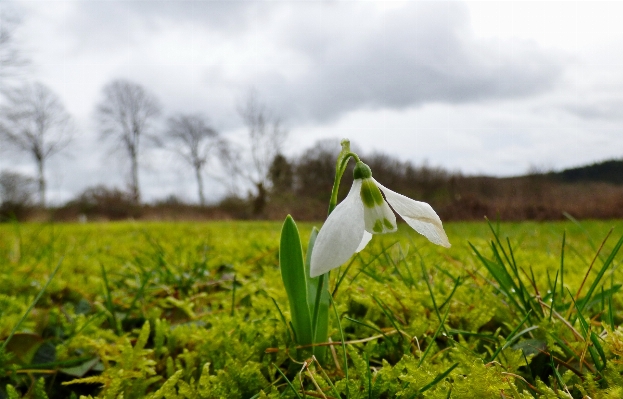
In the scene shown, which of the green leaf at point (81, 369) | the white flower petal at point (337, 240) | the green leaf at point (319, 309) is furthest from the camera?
the green leaf at point (81, 369)

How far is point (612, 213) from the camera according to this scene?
13.0 metres

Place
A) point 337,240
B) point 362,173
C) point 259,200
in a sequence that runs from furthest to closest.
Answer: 1. point 259,200
2. point 362,173
3. point 337,240

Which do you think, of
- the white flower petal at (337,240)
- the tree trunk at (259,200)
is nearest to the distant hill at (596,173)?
the tree trunk at (259,200)

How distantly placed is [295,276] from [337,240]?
0.27 metres

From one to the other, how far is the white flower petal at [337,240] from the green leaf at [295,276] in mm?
183

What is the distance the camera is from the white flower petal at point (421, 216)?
77 centimetres

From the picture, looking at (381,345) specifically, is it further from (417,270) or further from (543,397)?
(417,270)

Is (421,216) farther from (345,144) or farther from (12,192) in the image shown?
Answer: (12,192)

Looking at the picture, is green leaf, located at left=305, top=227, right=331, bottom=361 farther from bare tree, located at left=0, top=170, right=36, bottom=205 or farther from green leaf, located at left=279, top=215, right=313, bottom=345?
bare tree, located at left=0, top=170, right=36, bottom=205

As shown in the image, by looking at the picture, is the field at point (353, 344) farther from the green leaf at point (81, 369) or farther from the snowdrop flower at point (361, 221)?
the snowdrop flower at point (361, 221)

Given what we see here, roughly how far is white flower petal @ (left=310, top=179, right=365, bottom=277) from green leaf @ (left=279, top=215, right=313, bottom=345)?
183 millimetres

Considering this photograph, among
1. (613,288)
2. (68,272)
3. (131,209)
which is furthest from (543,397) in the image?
(131,209)

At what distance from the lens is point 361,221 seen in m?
0.74

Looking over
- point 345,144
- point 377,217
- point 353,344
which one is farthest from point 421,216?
point 353,344
